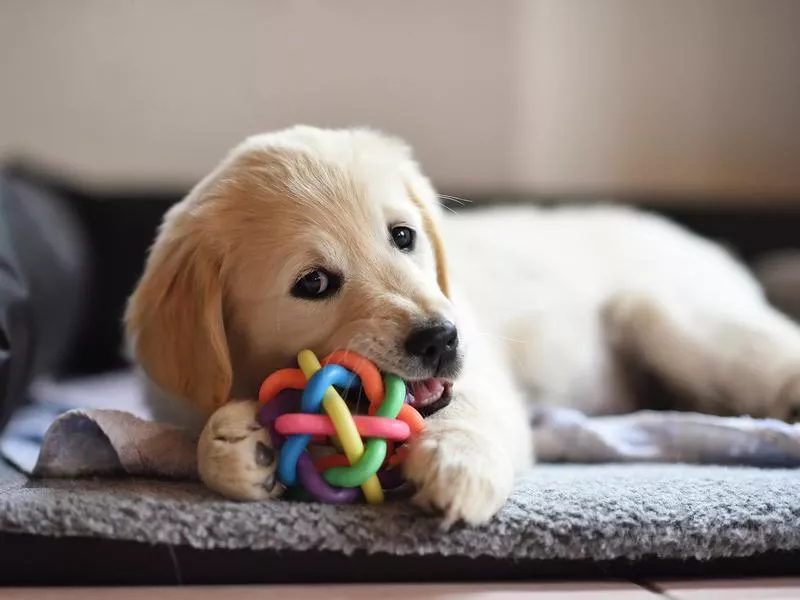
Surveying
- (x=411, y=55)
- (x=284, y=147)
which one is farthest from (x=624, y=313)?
(x=411, y=55)

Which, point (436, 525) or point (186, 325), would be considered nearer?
point (436, 525)

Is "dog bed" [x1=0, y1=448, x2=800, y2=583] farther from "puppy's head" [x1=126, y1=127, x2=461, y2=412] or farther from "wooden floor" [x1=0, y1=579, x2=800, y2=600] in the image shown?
"puppy's head" [x1=126, y1=127, x2=461, y2=412]

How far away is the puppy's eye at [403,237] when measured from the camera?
66.8 inches

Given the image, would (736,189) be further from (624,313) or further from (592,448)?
(592,448)

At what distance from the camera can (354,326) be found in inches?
59.0

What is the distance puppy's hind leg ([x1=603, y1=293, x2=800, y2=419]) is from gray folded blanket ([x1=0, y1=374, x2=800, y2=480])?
23cm

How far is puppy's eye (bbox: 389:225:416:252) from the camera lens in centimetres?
170

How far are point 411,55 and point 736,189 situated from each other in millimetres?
1591

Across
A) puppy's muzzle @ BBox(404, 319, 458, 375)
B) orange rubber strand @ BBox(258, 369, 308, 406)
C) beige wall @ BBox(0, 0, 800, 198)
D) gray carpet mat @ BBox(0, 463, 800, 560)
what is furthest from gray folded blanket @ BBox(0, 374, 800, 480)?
beige wall @ BBox(0, 0, 800, 198)

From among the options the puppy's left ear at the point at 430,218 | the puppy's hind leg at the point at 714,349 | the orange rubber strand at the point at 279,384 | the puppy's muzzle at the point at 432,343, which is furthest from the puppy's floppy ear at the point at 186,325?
the puppy's hind leg at the point at 714,349

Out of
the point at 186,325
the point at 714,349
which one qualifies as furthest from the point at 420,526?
the point at 714,349

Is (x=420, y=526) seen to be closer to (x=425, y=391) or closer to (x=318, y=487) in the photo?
(x=318, y=487)

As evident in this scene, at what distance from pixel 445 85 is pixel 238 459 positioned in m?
2.65

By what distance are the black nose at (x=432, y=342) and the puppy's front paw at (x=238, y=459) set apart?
11.3 inches
